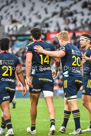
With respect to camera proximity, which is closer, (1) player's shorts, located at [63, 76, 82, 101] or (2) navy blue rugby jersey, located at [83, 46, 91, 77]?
(1) player's shorts, located at [63, 76, 82, 101]

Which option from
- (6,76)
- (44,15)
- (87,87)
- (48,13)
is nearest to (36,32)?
(6,76)

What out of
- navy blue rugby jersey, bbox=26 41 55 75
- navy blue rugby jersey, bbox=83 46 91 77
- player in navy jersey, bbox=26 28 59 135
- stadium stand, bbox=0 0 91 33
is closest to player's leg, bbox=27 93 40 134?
player in navy jersey, bbox=26 28 59 135

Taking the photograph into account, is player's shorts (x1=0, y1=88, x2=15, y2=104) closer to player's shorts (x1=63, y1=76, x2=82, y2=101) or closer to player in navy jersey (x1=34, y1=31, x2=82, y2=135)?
player in navy jersey (x1=34, y1=31, x2=82, y2=135)

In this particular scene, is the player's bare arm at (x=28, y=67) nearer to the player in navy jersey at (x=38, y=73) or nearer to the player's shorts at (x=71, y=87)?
the player in navy jersey at (x=38, y=73)

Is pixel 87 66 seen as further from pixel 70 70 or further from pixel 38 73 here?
pixel 38 73

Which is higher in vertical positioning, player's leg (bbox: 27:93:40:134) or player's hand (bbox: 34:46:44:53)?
player's hand (bbox: 34:46:44:53)

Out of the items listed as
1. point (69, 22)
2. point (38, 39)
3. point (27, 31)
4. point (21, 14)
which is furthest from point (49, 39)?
point (38, 39)

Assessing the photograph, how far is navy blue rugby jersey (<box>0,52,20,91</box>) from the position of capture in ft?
19.6

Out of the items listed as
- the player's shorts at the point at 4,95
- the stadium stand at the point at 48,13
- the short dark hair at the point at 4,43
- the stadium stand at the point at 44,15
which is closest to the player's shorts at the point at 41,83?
the player's shorts at the point at 4,95

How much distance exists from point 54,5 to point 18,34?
305 inches

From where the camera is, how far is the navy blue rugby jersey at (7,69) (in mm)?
5984

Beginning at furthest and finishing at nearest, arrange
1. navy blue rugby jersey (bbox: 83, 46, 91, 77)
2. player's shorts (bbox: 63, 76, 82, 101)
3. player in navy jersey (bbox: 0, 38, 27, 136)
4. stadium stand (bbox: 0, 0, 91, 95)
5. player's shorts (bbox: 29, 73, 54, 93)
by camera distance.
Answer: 1. stadium stand (bbox: 0, 0, 91, 95)
2. navy blue rugby jersey (bbox: 83, 46, 91, 77)
3. player's shorts (bbox: 29, 73, 54, 93)
4. player's shorts (bbox: 63, 76, 82, 101)
5. player in navy jersey (bbox: 0, 38, 27, 136)

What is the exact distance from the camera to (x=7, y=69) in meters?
6.02

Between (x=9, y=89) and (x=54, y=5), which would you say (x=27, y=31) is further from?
(x=9, y=89)
